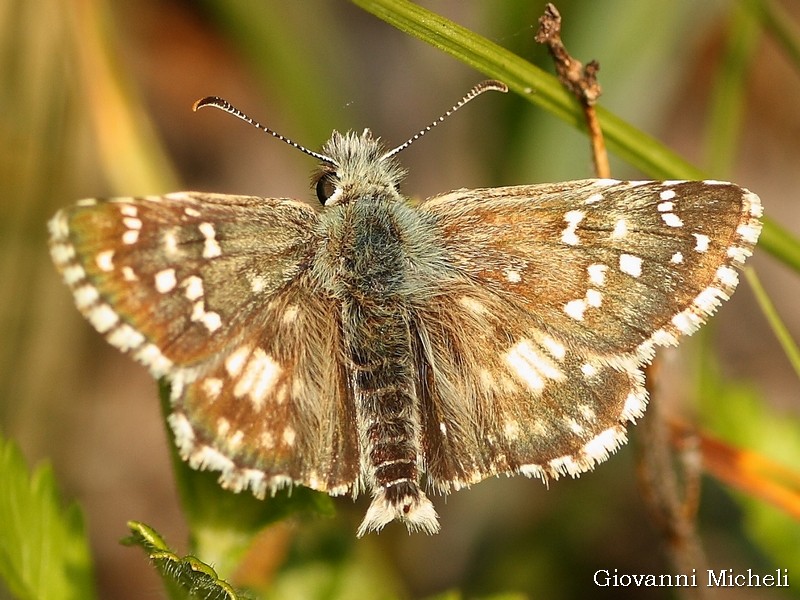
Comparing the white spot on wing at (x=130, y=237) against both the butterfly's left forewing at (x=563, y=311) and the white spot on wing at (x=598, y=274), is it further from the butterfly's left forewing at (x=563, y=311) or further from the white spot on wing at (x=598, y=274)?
the white spot on wing at (x=598, y=274)

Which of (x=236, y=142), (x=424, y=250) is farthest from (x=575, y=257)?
(x=236, y=142)

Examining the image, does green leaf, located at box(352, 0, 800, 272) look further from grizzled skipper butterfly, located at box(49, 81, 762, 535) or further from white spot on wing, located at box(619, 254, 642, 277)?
white spot on wing, located at box(619, 254, 642, 277)

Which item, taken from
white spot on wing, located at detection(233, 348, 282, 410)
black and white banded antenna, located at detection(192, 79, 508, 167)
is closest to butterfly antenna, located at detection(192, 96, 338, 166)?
black and white banded antenna, located at detection(192, 79, 508, 167)

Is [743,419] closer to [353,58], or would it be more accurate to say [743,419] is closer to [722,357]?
[722,357]

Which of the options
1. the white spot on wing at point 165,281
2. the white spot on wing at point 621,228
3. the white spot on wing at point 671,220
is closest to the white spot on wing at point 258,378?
the white spot on wing at point 165,281

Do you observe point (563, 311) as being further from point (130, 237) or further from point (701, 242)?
point (130, 237)
